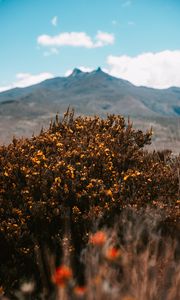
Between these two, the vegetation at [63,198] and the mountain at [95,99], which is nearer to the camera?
the vegetation at [63,198]

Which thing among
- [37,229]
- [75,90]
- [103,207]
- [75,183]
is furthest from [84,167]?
[75,90]

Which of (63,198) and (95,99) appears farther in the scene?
(95,99)

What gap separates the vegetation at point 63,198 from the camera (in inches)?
153

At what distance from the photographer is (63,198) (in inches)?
170

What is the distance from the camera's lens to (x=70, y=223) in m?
4.19

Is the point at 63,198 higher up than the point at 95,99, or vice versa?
the point at 95,99

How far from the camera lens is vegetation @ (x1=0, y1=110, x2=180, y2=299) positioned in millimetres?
3895

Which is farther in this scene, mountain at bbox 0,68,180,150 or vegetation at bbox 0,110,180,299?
mountain at bbox 0,68,180,150

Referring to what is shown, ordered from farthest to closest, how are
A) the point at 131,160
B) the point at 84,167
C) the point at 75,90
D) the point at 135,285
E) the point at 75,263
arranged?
the point at 75,90, the point at 131,160, the point at 84,167, the point at 75,263, the point at 135,285

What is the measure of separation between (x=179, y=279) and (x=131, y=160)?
3.29m

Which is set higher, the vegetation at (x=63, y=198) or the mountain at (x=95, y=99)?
the mountain at (x=95, y=99)

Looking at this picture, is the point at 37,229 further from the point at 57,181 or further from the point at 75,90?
the point at 75,90

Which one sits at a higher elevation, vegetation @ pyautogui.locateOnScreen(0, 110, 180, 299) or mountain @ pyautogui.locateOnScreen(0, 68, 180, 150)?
mountain @ pyautogui.locateOnScreen(0, 68, 180, 150)

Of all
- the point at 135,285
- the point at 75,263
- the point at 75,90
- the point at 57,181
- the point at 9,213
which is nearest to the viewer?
the point at 135,285
